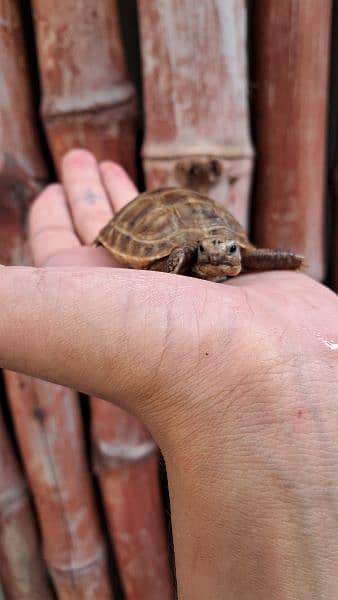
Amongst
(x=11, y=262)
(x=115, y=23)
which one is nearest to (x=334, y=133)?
(x=115, y=23)

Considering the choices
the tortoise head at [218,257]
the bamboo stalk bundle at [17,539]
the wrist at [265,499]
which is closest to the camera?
the wrist at [265,499]

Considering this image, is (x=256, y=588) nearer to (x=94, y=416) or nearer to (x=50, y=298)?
(x=50, y=298)

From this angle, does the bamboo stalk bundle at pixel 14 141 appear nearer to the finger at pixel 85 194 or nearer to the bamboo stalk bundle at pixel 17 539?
the finger at pixel 85 194

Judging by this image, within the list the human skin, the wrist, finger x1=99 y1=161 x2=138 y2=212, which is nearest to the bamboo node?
finger x1=99 y1=161 x2=138 y2=212

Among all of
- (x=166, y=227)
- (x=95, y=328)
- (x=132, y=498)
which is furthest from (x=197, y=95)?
(x=132, y=498)

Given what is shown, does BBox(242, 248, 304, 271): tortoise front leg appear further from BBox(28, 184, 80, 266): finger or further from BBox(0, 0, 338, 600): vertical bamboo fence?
BBox(28, 184, 80, 266): finger

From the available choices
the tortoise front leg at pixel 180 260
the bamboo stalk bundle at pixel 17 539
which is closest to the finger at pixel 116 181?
the tortoise front leg at pixel 180 260
